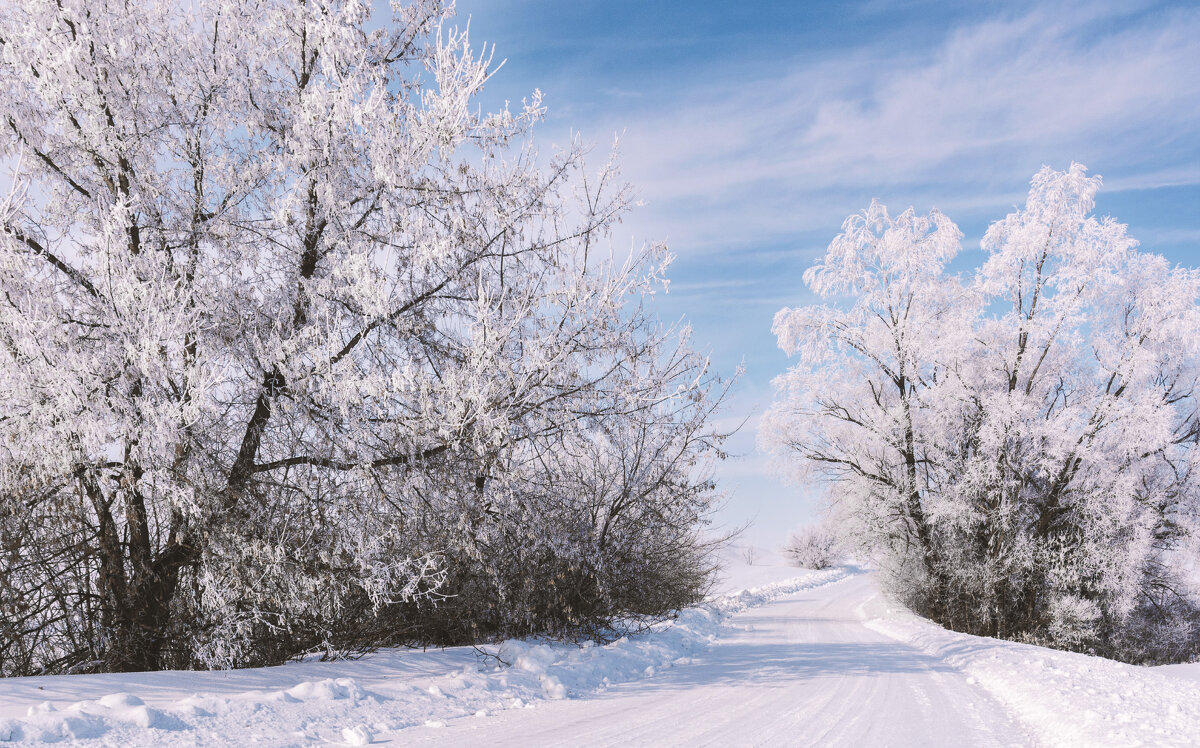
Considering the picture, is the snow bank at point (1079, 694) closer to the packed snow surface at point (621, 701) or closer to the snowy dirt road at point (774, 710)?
the packed snow surface at point (621, 701)

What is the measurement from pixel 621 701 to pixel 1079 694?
5.11 metres

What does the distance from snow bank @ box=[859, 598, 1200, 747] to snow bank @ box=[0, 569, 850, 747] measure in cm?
448

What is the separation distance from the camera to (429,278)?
8727 mm

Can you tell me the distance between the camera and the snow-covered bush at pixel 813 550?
57344 millimetres

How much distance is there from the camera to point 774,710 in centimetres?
691

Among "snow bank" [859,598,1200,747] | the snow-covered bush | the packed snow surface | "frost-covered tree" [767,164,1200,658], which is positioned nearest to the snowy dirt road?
the packed snow surface

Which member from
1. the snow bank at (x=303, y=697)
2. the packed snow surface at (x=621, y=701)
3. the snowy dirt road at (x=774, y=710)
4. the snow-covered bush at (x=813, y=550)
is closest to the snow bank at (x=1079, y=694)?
the packed snow surface at (x=621, y=701)

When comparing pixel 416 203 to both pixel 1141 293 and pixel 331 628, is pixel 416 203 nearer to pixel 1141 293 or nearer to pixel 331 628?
pixel 331 628

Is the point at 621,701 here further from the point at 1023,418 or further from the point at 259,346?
the point at 1023,418

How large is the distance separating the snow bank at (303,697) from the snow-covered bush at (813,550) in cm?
5153

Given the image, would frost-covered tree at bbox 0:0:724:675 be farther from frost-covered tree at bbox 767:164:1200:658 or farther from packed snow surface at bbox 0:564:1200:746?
frost-covered tree at bbox 767:164:1200:658

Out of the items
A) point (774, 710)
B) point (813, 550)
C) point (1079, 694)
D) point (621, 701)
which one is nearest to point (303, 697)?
point (621, 701)

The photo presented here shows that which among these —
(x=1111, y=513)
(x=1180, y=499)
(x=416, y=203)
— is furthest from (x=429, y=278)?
(x=1180, y=499)

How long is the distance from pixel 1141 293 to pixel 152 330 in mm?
21154
